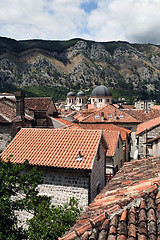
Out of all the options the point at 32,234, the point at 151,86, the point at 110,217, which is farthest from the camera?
the point at 151,86

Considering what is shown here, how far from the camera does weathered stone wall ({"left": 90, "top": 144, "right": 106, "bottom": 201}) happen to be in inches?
410

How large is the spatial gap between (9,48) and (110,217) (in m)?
214

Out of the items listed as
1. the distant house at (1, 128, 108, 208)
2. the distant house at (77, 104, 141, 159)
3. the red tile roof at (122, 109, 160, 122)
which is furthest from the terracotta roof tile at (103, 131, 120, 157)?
the red tile roof at (122, 109, 160, 122)

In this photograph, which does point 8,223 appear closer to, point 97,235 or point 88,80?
point 97,235

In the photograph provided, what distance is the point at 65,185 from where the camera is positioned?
1011 centimetres

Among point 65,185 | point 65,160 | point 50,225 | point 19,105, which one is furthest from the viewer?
point 19,105

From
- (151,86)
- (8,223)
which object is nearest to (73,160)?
(8,223)

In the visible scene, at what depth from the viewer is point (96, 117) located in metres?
33.6

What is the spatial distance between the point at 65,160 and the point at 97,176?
232 cm

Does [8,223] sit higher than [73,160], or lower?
lower

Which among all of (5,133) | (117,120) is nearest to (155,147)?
(5,133)

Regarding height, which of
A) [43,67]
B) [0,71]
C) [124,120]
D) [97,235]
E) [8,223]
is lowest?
[8,223]

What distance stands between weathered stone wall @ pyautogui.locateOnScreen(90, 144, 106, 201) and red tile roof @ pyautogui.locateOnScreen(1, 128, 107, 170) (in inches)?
33.5

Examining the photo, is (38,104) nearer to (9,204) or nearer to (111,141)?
(111,141)
